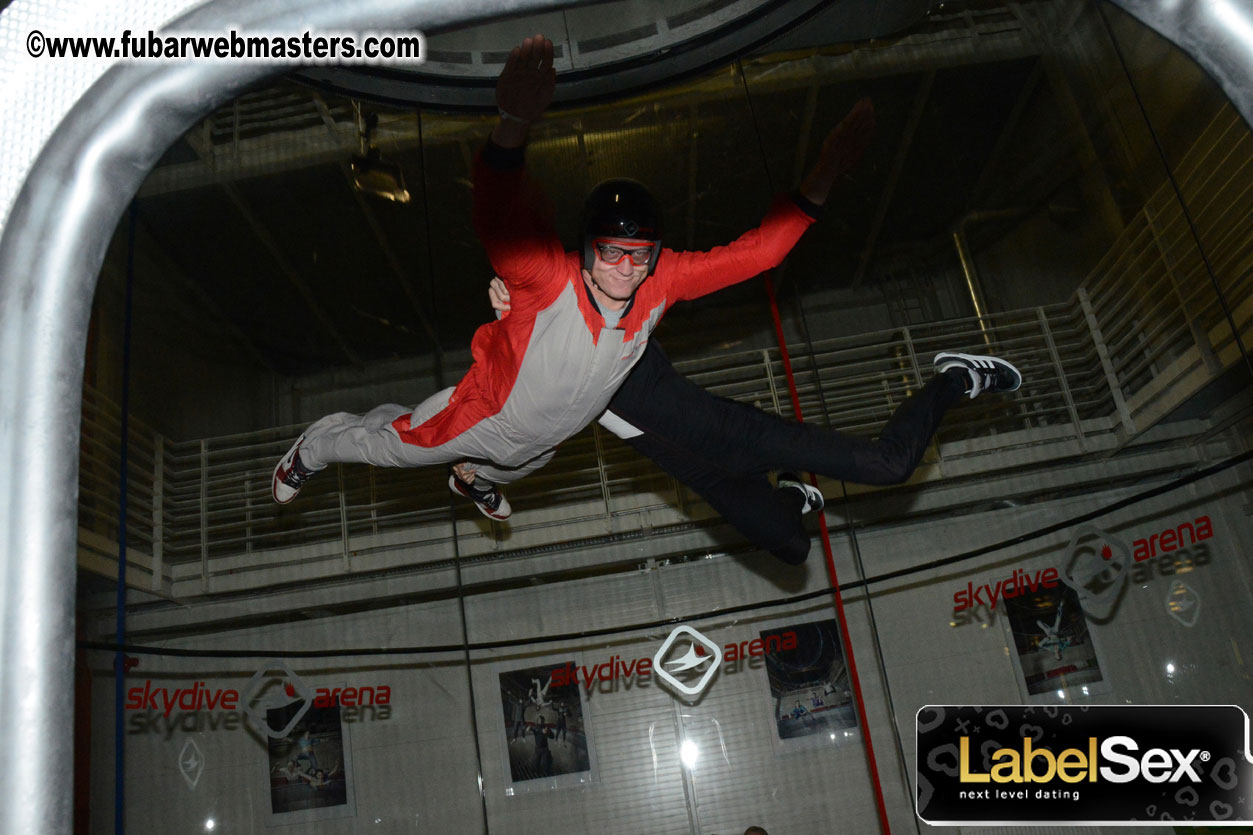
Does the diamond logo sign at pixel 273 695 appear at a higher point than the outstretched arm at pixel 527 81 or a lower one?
lower

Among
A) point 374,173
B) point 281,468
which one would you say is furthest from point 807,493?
point 374,173

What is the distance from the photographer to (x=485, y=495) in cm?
255

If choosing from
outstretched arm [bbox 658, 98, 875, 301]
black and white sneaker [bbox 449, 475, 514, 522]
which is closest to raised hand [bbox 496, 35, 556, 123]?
outstretched arm [bbox 658, 98, 875, 301]

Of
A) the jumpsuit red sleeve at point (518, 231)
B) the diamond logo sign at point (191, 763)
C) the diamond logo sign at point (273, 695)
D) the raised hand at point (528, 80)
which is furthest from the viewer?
the diamond logo sign at point (273, 695)

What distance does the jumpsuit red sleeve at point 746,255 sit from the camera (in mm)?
1939

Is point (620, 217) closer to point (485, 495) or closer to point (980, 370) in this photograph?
point (485, 495)

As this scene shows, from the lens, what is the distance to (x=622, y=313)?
1814 mm

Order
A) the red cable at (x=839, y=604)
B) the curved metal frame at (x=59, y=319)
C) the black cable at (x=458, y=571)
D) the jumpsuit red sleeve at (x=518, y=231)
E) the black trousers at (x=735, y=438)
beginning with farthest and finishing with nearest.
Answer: the red cable at (x=839, y=604) < the black cable at (x=458, y=571) < the black trousers at (x=735, y=438) < the jumpsuit red sleeve at (x=518, y=231) < the curved metal frame at (x=59, y=319)

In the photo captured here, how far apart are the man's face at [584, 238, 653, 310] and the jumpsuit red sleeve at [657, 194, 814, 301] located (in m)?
0.15

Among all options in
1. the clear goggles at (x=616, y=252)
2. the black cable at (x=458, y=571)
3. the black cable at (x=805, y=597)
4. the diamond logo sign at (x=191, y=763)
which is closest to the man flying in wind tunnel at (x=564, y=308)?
the clear goggles at (x=616, y=252)

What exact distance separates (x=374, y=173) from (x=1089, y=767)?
3.00 m

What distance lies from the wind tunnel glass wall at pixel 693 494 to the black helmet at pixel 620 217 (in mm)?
1156

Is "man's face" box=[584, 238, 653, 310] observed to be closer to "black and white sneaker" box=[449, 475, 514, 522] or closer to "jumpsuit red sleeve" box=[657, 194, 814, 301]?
"jumpsuit red sleeve" box=[657, 194, 814, 301]

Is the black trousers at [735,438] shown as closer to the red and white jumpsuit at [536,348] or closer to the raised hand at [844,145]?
the red and white jumpsuit at [536,348]
